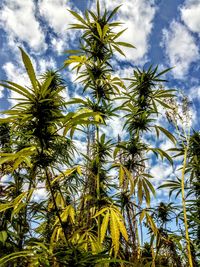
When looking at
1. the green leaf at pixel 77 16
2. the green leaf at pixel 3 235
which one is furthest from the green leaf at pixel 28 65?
the green leaf at pixel 77 16

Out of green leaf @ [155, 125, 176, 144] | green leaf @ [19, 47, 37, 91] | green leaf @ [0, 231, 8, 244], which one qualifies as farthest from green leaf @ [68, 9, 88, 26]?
green leaf @ [0, 231, 8, 244]

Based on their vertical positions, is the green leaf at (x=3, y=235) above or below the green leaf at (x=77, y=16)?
below

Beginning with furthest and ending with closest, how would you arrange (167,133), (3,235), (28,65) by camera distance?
(167,133), (3,235), (28,65)

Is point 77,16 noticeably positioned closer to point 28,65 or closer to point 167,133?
point 167,133

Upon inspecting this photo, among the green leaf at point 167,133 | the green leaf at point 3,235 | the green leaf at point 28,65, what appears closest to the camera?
the green leaf at point 28,65

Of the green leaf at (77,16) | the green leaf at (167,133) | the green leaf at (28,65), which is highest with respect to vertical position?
the green leaf at (77,16)

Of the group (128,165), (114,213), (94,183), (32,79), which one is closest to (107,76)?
(128,165)

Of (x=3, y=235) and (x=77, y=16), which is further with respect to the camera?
(x=77, y=16)

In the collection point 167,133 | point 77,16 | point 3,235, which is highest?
point 77,16

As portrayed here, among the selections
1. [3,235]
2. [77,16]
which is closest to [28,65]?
[3,235]

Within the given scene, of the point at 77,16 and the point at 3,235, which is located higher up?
the point at 77,16

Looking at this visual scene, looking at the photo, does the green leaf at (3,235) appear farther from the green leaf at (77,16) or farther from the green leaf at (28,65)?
the green leaf at (77,16)

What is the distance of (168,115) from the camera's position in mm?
2357

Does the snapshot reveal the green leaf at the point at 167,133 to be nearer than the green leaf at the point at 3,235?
No
